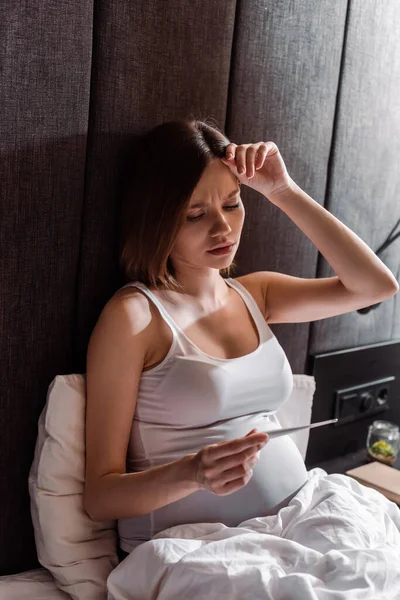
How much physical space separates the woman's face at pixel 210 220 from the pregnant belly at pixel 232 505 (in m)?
0.45

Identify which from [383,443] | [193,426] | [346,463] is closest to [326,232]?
[193,426]

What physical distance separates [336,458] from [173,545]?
3.66ft

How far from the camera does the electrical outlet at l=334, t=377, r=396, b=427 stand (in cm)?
228

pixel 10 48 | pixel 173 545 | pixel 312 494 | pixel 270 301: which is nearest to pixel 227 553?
pixel 173 545

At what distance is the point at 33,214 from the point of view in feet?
4.71

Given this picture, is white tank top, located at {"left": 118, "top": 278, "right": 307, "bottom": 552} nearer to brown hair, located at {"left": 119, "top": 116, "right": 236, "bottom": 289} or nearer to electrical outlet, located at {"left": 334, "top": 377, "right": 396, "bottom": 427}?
brown hair, located at {"left": 119, "top": 116, "right": 236, "bottom": 289}

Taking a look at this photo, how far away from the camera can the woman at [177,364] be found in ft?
4.72

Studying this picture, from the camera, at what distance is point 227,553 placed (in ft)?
4.28

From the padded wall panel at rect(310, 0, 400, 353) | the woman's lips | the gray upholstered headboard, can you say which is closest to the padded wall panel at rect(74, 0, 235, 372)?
the gray upholstered headboard

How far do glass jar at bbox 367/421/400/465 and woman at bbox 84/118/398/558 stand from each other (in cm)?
60

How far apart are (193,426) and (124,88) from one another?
74 centimetres

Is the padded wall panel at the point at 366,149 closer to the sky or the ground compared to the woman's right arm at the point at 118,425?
closer to the sky

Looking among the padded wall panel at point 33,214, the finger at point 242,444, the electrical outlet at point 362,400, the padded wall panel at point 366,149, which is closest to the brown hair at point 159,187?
the padded wall panel at point 33,214

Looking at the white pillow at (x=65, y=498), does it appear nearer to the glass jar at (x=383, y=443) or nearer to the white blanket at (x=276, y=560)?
the white blanket at (x=276, y=560)
